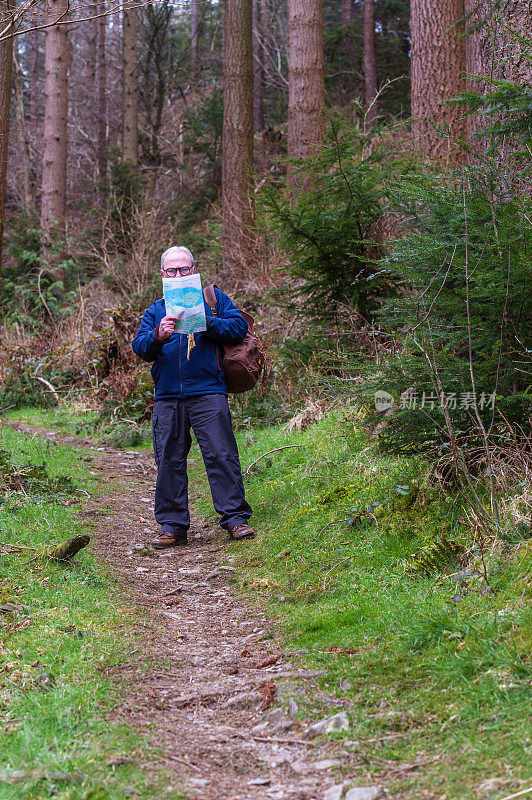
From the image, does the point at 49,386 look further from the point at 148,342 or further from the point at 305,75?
the point at 148,342

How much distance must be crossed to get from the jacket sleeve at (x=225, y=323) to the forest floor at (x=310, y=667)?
58.5 inches

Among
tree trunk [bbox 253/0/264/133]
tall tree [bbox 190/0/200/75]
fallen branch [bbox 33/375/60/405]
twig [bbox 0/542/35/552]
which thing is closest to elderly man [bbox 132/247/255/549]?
twig [bbox 0/542/35/552]

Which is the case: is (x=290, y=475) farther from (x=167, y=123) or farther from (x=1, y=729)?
(x=167, y=123)

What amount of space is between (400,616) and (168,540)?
280 cm

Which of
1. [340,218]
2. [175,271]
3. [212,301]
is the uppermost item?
[340,218]

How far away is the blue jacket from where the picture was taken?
601cm

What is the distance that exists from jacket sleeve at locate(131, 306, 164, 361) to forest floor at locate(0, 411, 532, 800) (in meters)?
1.56

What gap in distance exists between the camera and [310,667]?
3.55m

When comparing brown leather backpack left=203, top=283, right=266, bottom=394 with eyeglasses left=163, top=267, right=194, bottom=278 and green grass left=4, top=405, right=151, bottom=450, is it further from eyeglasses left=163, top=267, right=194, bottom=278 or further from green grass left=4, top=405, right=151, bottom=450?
green grass left=4, top=405, right=151, bottom=450

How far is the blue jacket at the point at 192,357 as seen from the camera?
6.01 m

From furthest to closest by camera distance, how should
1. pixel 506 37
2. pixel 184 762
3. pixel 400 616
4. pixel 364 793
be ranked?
pixel 506 37 < pixel 400 616 < pixel 184 762 < pixel 364 793

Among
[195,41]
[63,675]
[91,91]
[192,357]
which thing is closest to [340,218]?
[192,357]

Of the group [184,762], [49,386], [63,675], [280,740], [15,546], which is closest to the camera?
[184,762]

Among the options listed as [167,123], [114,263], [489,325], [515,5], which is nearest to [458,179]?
[489,325]
